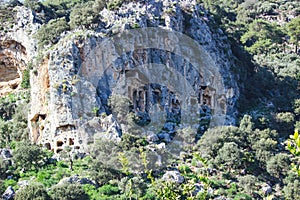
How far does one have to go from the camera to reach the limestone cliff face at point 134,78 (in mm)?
35656

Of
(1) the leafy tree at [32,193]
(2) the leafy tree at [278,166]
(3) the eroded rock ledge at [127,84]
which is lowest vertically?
(2) the leafy tree at [278,166]

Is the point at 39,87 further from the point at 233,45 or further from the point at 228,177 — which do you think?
the point at 233,45

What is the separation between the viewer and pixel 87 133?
3453 cm

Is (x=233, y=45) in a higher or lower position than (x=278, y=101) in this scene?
higher

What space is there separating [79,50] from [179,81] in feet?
36.1

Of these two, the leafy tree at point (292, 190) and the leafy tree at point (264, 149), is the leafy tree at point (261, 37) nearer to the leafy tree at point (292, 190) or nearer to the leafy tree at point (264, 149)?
the leafy tree at point (264, 149)

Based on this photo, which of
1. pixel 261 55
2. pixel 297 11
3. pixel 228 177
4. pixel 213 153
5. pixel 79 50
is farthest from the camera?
pixel 297 11

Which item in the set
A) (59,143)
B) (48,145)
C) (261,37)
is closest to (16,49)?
(48,145)

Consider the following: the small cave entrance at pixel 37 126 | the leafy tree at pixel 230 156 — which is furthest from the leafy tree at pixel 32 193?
the leafy tree at pixel 230 156

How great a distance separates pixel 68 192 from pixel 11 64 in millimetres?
26733

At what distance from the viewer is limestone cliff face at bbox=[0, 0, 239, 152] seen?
35656 mm

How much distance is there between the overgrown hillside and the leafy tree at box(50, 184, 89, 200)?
0.19ft

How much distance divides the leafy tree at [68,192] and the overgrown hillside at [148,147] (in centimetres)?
6

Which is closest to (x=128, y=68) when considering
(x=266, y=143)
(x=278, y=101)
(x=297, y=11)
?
(x=266, y=143)
